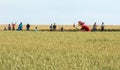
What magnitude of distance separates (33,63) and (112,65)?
168 centimetres

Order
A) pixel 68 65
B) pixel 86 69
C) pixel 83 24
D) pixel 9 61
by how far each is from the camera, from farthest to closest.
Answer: pixel 83 24
pixel 9 61
pixel 68 65
pixel 86 69

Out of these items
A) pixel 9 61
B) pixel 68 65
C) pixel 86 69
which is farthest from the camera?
pixel 9 61

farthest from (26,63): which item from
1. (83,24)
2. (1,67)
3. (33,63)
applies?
(83,24)

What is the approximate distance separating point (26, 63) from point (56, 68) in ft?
3.80

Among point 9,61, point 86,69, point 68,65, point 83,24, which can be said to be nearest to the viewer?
point 86,69

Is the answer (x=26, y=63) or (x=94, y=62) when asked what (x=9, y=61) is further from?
(x=94, y=62)

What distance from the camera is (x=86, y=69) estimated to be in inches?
318

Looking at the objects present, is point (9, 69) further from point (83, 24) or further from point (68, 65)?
point (83, 24)

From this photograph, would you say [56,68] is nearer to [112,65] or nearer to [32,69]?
[32,69]

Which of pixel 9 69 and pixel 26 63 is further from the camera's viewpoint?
pixel 26 63

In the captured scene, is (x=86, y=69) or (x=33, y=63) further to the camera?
(x=33, y=63)

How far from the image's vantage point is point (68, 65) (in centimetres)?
883

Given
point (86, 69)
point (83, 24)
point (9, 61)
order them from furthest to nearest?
point (83, 24) → point (9, 61) → point (86, 69)

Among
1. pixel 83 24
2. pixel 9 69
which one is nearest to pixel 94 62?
pixel 9 69
